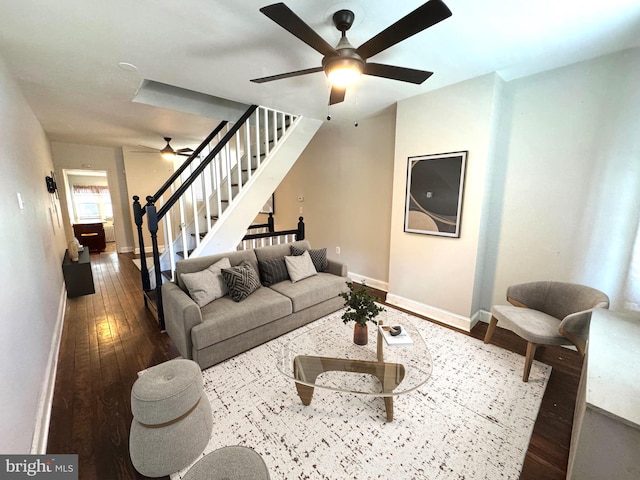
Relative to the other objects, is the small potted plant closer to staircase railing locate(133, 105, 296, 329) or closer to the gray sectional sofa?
the gray sectional sofa

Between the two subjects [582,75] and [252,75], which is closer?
[582,75]

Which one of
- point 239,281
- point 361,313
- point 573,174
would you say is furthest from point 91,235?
point 573,174

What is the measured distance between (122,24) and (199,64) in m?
0.61

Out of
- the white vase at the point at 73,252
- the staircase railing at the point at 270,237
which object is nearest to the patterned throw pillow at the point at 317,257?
the staircase railing at the point at 270,237

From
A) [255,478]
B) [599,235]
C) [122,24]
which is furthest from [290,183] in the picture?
[255,478]

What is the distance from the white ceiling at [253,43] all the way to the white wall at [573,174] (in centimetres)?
20

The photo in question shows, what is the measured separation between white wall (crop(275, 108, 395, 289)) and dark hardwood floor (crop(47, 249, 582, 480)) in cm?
184

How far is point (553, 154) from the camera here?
241 cm

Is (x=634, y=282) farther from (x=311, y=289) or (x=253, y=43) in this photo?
(x=253, y=43)

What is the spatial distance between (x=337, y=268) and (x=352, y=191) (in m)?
1.57

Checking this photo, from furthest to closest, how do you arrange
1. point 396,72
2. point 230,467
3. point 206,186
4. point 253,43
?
1. point 206,186
2. point 253,43
3. point 396,72
4. point 230,467

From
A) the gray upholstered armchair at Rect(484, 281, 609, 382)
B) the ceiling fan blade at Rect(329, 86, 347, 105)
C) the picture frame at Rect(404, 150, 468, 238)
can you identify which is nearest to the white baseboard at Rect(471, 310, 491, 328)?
the gray upholstered armchair at Rect(484, 281, 609, 382)

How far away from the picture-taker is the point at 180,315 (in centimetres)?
210

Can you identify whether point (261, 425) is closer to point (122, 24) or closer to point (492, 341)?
point (492, 341)
